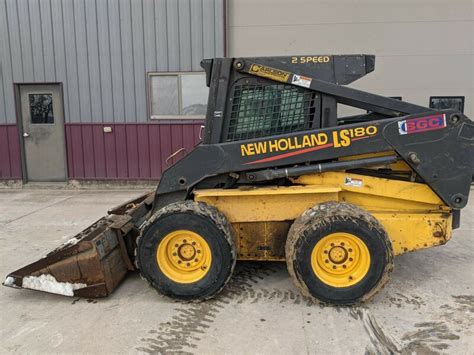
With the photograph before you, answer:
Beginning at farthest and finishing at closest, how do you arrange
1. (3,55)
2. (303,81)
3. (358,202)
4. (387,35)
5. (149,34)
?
(3,55) < (149,34) < (387,35) < (358,202) < (303,81)

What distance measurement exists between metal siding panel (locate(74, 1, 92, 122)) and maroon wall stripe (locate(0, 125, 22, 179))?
1775mm

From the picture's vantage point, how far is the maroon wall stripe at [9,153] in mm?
9574

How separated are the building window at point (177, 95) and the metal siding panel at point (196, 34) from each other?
320 mm

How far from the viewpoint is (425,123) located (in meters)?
3.62

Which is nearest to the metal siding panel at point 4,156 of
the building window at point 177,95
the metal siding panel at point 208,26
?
the building window at point 177,95

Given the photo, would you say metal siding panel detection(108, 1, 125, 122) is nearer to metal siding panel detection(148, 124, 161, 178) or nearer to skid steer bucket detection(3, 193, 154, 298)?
metal siding panel detection(148, 124, 161, 178)

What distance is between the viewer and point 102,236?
12.7ft

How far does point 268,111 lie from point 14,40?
8.06 metres

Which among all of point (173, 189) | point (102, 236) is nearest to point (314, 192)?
point (173, 189)

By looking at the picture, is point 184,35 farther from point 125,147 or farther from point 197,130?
point 125,147

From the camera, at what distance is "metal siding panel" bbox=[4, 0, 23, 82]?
9.20 metres

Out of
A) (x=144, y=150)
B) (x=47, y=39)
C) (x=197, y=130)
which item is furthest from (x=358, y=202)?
(x=47, y=39)

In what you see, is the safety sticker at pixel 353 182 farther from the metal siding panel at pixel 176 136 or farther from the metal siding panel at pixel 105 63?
the metal siding panel at pixel 105 63

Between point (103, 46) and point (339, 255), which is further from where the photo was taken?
point (103, 46)
